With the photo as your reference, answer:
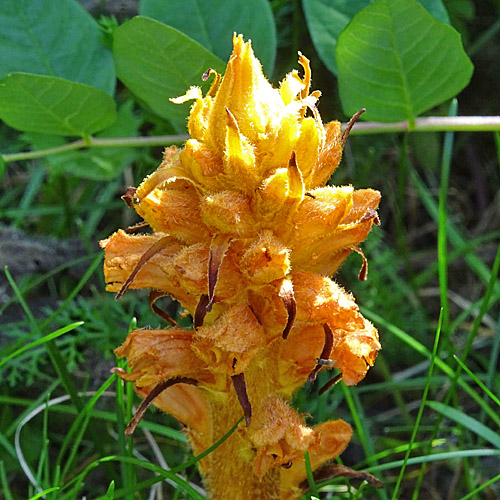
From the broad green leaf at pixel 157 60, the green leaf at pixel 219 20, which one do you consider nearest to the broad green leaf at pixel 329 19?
the green leaf at pixel 219 20

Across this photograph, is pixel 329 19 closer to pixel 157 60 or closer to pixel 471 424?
pixel 157 60

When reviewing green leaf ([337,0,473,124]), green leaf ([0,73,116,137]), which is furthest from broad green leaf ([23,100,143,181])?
green leaf ([337,0,473,124])

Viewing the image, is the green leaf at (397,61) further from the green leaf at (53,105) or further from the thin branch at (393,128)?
the green leaf at (53,105)

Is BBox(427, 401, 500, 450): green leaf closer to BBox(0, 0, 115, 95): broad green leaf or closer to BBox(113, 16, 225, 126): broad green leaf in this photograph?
BBox(113, 16, 225, 126): broad green leaf

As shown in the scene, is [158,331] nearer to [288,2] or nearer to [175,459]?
[175,459]

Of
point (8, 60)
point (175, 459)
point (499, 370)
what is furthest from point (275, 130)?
point (499, 370)
